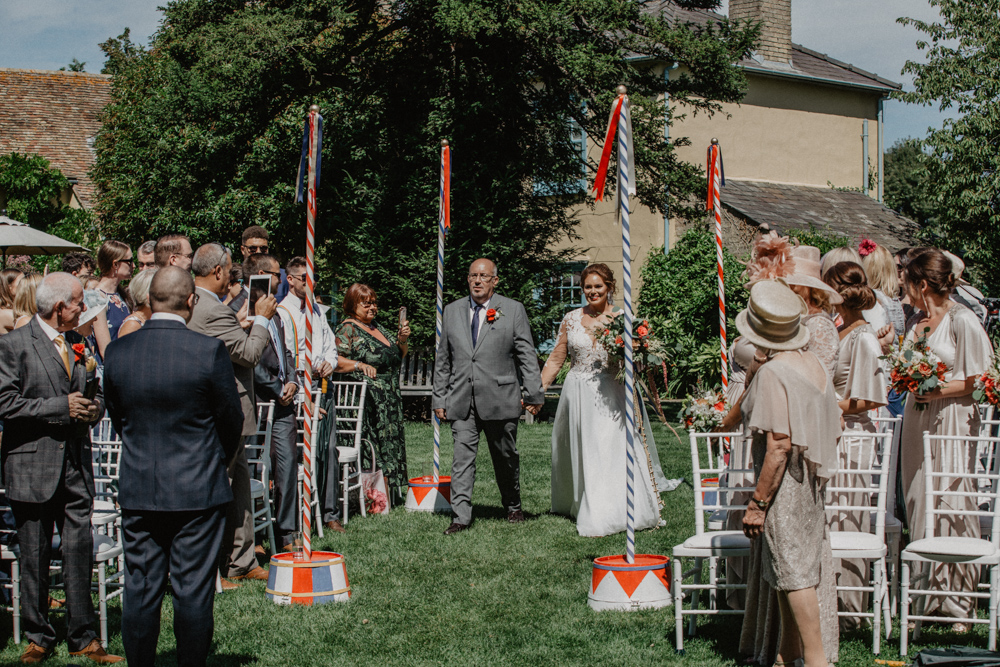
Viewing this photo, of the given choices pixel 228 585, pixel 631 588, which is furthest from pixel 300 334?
pixel 631 588

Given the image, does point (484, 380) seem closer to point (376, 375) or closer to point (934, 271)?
point (376, 375)

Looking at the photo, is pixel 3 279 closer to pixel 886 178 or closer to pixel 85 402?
pixel 85 402

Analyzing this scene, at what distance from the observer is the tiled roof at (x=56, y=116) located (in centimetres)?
3553

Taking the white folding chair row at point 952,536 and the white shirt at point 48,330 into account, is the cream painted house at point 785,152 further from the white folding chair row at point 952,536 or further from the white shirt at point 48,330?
the white shirt at point 48,330

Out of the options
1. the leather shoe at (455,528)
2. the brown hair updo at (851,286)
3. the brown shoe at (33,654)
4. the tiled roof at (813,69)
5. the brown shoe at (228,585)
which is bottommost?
the brown shoe at (33,654)

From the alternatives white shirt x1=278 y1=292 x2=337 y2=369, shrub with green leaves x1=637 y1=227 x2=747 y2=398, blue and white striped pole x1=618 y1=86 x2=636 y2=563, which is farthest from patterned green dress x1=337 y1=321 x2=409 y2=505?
shrub with green leaves x1=637 y1=227 x2=747 y2=398

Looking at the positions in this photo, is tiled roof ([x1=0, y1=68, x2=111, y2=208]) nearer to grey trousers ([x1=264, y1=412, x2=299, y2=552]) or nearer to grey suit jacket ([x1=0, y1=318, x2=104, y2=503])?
grey trousers ([x1=264, y1=412, x2=299, y2=552])

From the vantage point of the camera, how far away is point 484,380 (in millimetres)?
8898

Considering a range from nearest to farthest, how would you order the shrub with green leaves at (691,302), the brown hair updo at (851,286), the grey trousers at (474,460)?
the brown hair updo at (851,286) < the grey trousers at (474,460) < the shrub with green leaves at (691,302)

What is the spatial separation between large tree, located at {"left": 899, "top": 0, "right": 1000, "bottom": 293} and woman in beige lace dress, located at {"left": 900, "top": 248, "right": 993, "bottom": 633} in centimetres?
1690

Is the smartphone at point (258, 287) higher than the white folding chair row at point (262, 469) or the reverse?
higher

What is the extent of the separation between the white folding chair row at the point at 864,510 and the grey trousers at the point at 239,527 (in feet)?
12.9

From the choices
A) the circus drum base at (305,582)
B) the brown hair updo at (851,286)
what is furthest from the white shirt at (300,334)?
the brown hair updo at (851,286)

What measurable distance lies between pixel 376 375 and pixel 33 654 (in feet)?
15.9
